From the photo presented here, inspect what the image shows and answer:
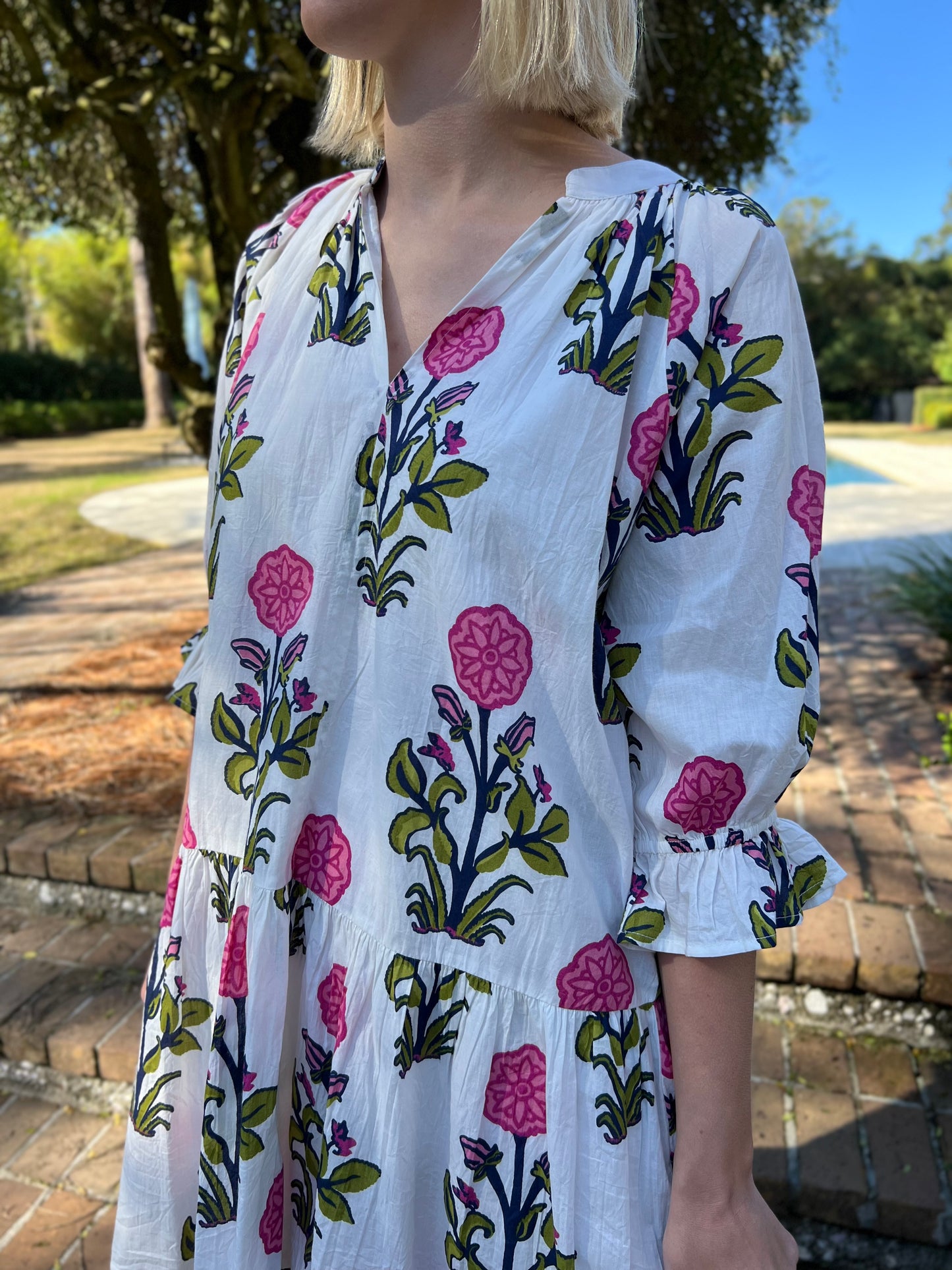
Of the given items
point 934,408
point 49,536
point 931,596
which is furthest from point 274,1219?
point 934,408

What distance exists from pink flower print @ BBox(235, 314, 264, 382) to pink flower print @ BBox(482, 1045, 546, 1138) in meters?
0.70

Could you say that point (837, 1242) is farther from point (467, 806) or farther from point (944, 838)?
point (467, 806)

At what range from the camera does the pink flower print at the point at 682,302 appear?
77 cm

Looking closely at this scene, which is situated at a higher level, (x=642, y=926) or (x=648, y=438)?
(x=648, y=438)

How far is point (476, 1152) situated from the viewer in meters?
0.84

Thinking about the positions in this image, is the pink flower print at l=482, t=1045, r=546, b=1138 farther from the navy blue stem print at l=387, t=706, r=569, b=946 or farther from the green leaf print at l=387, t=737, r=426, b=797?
the green leaf print at l=387, t=737, r=426, b=797

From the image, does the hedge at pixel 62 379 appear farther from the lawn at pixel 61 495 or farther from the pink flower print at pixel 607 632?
the pink flower print at pixel 607 632

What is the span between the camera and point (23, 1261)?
5.94ft

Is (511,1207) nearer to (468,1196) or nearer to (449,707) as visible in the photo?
(468,1196)

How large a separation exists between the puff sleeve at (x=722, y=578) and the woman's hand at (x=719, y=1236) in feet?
0.70

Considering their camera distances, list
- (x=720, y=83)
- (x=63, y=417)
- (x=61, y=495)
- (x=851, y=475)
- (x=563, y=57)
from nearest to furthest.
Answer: (x=563, y=57)
(x=720, y=83)
(x=61, y=495)
(x=851, y=475)
(x=63, y=417)

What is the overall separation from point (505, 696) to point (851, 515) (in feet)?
33.6

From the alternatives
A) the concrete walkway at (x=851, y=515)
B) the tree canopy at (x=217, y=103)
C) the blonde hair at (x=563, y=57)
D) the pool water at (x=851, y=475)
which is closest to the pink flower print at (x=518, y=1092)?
the blonde hair at (x=563, y=57)

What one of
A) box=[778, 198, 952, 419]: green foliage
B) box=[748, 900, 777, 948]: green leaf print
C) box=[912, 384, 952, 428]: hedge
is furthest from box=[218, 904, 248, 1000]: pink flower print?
box=[778, 198, 952, 419]: green foliage
